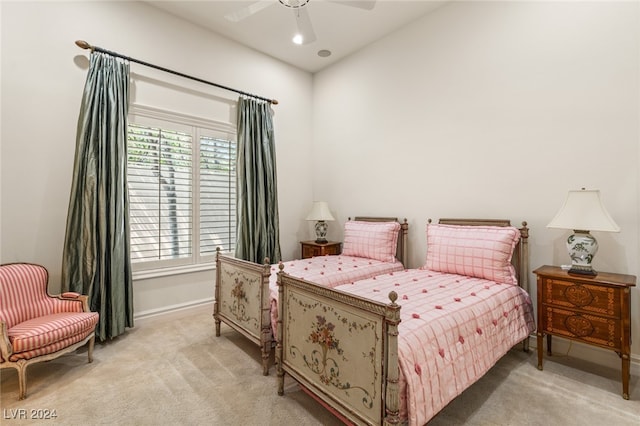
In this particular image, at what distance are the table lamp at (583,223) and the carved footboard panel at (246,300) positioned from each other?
7.71ft

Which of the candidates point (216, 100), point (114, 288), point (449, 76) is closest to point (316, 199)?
point (216, 100)

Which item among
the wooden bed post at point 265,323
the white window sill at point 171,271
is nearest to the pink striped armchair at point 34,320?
the white window sill at point 171,271

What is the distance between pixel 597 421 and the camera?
186cm

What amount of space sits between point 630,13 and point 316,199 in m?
3.98

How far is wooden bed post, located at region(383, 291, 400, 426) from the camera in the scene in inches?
55.4

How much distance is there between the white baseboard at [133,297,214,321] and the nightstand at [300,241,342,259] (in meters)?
1.48

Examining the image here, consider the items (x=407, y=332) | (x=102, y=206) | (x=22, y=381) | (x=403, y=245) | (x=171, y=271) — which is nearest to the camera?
(x=407, y=332)

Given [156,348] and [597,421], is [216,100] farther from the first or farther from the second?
[597,421]

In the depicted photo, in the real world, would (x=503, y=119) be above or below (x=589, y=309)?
above

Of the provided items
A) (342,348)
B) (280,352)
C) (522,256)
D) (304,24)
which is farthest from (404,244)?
(304,24)

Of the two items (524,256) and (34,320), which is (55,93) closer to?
(34,320)

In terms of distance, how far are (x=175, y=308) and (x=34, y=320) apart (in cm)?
139

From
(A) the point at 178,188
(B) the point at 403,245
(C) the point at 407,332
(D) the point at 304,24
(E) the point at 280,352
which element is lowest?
(E) the point at 280,352

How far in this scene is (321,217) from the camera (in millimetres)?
4438
